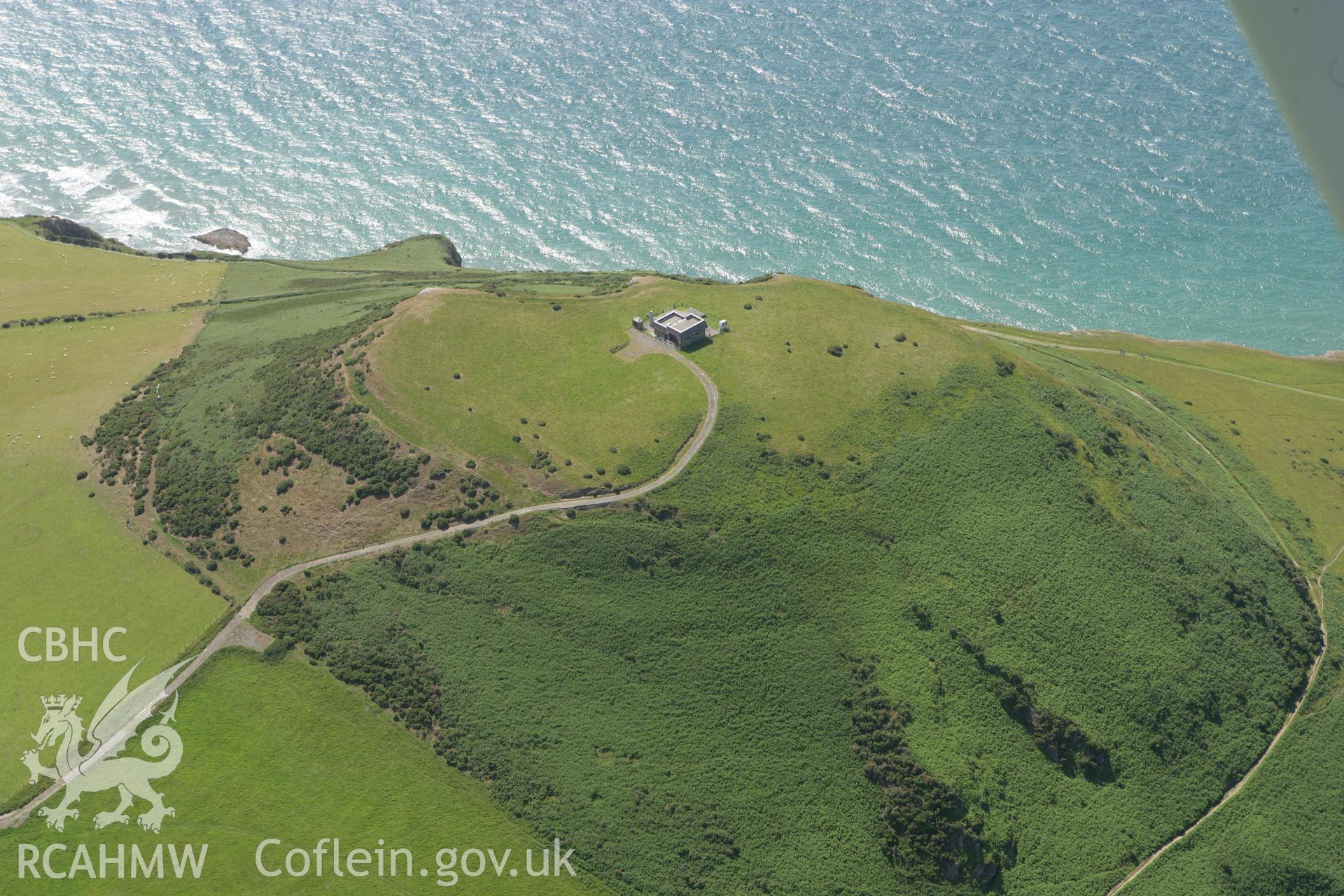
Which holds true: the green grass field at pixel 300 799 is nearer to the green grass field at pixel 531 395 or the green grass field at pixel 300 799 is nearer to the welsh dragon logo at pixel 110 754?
the welsh dragon logo at pixel 110 754

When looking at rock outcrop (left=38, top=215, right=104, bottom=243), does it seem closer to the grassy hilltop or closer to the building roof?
the grassy hilltop

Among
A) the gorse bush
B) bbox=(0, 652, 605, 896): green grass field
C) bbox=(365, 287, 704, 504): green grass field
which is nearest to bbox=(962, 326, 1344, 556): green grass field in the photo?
the gorse bush

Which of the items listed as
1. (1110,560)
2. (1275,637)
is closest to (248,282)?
(1110,560)

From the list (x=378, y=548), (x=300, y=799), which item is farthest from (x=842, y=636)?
(x=300, y=799)

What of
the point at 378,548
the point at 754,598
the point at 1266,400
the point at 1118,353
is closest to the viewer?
the point at 754,598

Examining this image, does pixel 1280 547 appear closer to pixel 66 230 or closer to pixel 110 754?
pixel 110 754

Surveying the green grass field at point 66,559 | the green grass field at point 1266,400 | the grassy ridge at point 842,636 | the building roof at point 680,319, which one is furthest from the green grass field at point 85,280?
the green grass field at point 1266,400

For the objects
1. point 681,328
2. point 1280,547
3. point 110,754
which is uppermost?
point 1280,547
